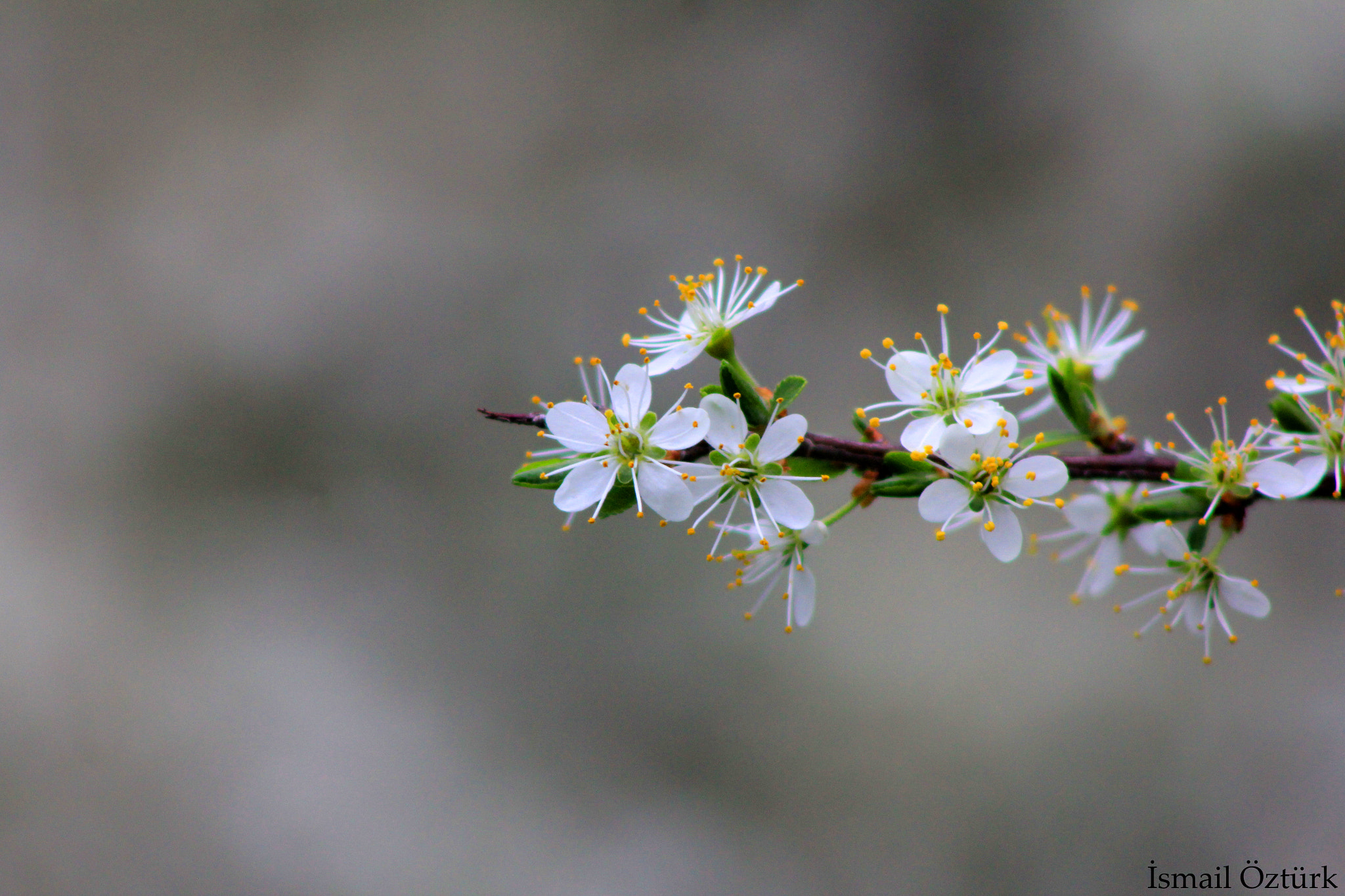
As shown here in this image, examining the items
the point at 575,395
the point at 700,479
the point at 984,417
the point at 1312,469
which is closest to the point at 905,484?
the point at 984,417

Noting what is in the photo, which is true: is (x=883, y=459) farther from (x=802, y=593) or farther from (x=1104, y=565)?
(x=1104, y=565)

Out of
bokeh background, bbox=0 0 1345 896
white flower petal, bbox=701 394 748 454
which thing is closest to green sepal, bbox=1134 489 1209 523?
white flower petal, bbox=701 394 748 454

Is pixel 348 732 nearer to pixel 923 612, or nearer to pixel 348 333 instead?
pixel 348 333

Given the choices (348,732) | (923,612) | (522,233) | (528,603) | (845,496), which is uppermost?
(522,233)

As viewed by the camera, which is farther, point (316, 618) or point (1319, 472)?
point (316, 618)

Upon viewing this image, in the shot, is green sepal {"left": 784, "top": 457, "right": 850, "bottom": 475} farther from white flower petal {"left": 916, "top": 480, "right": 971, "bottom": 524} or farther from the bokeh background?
the bokeh background

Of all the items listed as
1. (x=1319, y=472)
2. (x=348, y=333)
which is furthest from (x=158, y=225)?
(x=1319, y=472)
